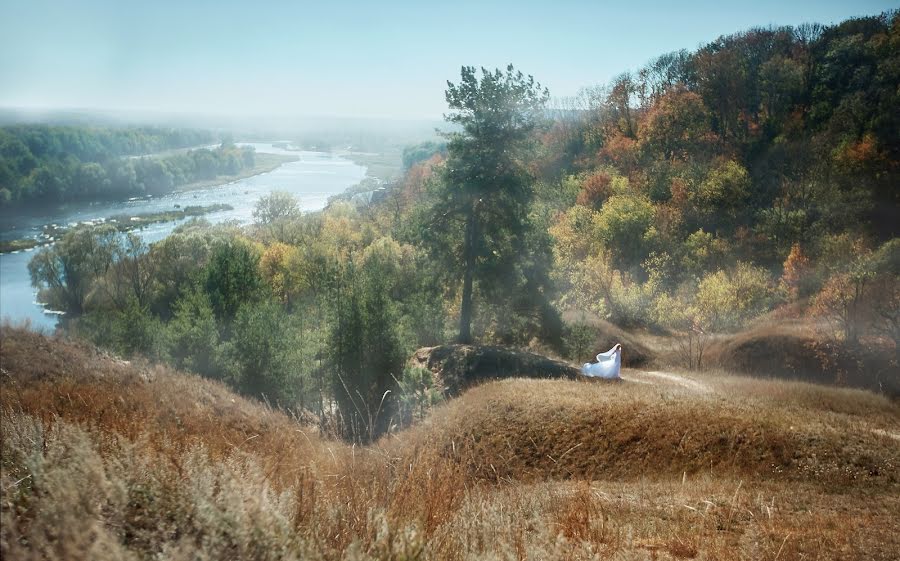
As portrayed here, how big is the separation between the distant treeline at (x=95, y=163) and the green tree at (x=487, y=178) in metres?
26.8

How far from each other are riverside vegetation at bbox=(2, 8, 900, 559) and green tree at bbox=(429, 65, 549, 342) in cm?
11

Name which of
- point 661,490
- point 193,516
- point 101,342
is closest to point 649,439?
point 661,490

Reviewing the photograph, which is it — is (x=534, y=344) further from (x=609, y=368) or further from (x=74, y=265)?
(x=74, y=265)

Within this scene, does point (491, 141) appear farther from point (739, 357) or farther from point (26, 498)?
point (26, 498)

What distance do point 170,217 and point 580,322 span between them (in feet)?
150

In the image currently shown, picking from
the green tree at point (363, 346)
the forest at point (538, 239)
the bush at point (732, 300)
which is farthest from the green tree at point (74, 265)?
the bush at point (732, 300)

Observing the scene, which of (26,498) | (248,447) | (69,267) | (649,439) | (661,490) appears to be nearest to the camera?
(26,498)

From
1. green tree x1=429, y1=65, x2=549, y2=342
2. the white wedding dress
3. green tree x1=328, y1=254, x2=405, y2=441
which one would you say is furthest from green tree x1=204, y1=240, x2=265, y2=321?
the white wedding dress

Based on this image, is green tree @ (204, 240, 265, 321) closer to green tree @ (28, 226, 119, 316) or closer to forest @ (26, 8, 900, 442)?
forest @ (26, 8, 900, 442)

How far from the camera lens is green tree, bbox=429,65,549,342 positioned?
2372 cm

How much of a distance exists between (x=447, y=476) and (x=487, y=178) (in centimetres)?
2054

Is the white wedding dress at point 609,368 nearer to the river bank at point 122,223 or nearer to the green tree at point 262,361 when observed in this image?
the green tree at point 262,361

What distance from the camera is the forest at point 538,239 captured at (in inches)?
955

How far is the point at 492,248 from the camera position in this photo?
25734 mm
